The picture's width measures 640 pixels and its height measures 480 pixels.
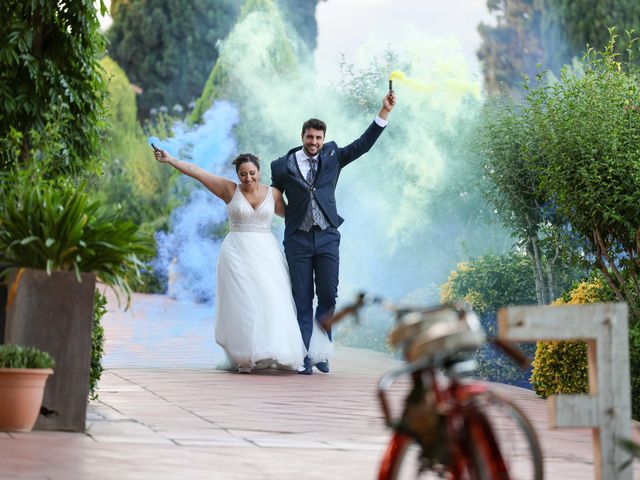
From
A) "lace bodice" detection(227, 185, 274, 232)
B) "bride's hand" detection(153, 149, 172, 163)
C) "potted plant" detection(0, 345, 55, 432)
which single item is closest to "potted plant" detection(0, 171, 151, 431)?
"potted plant" detection(0, 345, 55, 432)

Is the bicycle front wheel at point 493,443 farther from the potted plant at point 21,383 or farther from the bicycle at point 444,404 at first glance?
the potted plant at point 21,383

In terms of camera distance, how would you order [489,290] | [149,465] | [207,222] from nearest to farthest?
1. [149,465]
2. [489,290]
3. [207,222]

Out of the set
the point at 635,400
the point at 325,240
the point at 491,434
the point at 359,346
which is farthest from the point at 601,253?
the point at 359,346

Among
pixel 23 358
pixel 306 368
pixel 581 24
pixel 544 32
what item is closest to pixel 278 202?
pixel 306 368

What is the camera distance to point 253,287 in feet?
32.7

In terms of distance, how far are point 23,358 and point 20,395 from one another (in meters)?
0.18

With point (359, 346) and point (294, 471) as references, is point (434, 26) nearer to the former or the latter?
point (359, 346)

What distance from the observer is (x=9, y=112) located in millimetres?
8039

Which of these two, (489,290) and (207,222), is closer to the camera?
(489,290)

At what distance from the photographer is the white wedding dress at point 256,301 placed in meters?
9.84

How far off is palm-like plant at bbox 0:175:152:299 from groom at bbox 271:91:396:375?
3724 millimetres

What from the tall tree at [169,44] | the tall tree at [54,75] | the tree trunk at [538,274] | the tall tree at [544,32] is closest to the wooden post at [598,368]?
the tall tree at [54,75]

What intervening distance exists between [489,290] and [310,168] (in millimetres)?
2428

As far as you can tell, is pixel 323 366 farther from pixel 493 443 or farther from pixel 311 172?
pixel 493 443
